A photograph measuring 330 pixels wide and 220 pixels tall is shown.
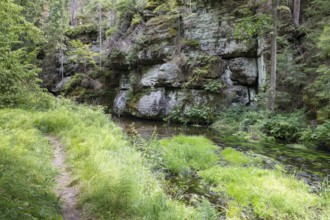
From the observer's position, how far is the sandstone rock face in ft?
66.7

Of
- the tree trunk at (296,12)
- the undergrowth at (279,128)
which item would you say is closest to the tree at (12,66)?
the undergrowth at (279,128)

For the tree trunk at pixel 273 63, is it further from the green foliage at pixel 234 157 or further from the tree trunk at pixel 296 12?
the green foliage at pixel 234 157

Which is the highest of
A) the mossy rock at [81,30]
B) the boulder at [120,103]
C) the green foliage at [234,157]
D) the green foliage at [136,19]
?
the mossy rock at [81,30]

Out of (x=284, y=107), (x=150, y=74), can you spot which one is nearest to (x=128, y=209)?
(x=284, y=107)

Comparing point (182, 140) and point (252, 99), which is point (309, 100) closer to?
point (252, 99)

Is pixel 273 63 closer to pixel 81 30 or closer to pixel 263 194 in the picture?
pixel 263 194

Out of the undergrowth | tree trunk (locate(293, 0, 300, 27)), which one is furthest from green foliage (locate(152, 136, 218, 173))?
tree trunk (locate(293, 0, 300, 27))

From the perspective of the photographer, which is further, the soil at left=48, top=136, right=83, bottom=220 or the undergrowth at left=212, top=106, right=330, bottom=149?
the undergrowth at left=212, top=106, right=330, bottom=149

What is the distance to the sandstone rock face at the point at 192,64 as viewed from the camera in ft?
66.7

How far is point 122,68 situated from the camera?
27.9m

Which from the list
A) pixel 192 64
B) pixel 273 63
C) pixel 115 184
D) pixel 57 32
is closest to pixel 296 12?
pixel 273 63

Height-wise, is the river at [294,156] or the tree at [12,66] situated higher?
the tree at [12,66]

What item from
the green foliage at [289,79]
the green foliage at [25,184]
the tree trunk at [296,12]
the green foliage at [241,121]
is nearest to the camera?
the green foliage at [25,184]

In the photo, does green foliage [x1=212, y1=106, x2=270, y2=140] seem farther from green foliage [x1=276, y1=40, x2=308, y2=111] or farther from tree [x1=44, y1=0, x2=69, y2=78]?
tree [x1=44, y1=0, x2=69, y2=78]
